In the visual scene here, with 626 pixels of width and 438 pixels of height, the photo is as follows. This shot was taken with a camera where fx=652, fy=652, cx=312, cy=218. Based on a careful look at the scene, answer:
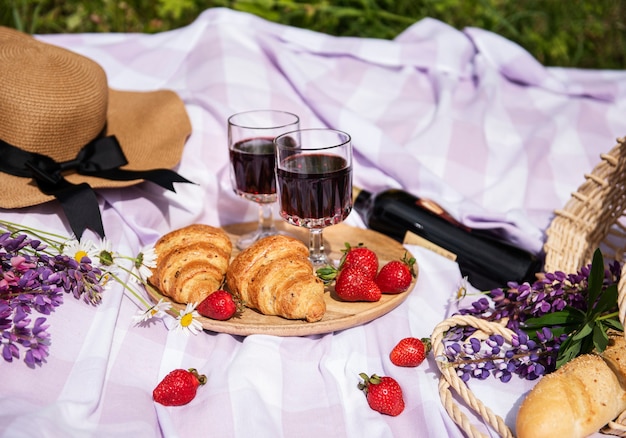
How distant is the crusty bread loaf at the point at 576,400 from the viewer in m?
1.44

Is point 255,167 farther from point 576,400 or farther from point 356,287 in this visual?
point 576,400

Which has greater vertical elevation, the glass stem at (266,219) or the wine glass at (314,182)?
the wine glass at (314,182)

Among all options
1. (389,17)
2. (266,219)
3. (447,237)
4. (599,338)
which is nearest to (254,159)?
(266,219)

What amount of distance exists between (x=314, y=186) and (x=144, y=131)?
931mm

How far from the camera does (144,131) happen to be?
8.38ft

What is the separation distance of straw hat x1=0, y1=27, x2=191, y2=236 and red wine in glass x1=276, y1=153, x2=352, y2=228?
1.65 ft

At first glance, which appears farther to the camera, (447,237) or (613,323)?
(447,237)

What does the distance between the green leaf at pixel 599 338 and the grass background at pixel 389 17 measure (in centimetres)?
272

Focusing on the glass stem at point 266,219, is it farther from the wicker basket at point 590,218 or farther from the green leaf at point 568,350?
the green leaf at point 568,350

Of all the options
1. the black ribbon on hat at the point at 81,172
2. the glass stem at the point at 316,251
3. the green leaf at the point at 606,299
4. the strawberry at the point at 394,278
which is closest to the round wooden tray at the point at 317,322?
the strawberry at the point at 394,278

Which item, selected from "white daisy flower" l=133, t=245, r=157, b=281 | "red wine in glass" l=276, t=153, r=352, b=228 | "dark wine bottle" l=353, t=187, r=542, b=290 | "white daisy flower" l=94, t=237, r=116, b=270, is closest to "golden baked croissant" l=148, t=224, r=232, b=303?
"white daisy flower" l=133, t=245, r=157, b=281

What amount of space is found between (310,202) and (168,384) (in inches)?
26.6

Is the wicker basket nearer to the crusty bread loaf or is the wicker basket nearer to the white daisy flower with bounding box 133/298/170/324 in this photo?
the crusty bread loaf

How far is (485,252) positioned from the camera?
2346 mm
